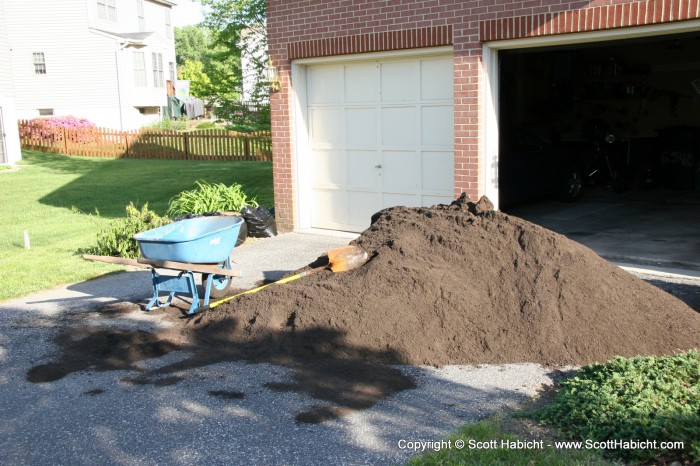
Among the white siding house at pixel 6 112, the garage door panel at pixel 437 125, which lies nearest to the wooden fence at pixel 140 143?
the white siding house at pixel 6 112

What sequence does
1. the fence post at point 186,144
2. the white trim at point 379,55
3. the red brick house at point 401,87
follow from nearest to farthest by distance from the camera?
1. the red brick house at point 401,87
2. the white trim at point 379,55
3. the fence post at point 186,144

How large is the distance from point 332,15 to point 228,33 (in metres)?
5.47

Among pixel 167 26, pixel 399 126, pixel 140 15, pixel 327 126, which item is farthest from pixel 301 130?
pixel 167 26

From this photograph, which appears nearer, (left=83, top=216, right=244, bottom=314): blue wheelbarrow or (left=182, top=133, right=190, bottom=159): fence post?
(left=83, top=216, right=244, bottom=314): blue wheelbarrow

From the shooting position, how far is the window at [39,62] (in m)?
35.6

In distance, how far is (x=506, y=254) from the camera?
23.0 feet

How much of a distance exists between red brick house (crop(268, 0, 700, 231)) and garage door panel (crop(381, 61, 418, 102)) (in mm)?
16

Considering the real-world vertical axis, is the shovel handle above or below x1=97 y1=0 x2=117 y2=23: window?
below

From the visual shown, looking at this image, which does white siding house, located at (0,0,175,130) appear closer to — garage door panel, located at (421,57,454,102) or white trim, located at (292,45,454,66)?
white trim, located at (292,45,454,66)

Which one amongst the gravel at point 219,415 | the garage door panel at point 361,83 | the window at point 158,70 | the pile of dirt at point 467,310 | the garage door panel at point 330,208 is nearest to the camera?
the gravel at point 219,415

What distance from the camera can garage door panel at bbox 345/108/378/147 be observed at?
11438 mm

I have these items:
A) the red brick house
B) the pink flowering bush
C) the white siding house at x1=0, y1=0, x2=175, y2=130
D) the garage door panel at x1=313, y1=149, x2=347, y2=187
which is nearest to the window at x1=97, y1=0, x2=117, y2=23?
the white siding house at x1=0, y1=0, x2=175, y2=130

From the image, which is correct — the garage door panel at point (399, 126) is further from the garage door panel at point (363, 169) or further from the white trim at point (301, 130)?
the white trim at point (301, 130)

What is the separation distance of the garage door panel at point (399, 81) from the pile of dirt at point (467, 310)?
3887mm
